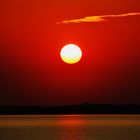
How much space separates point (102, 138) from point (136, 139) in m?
4.29

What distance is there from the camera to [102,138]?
66812 mm

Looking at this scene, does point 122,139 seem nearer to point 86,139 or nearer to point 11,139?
point 86,139

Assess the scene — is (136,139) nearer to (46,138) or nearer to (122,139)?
(122,139)

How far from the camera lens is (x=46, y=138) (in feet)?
221

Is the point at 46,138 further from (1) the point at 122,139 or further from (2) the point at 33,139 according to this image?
(1) the point at 122,139

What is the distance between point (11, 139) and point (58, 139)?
4893 millimetres

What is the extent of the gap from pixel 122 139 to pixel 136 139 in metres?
1.41

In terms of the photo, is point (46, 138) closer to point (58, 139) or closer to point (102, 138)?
point (58, 139)

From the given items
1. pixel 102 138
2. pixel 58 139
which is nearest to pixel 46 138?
pixel 58 139

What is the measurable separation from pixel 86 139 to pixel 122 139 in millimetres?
3714

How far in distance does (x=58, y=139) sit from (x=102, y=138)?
15.3ft

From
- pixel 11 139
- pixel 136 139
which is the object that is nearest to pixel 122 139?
pixel 136 139

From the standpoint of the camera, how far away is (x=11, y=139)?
65688 mm

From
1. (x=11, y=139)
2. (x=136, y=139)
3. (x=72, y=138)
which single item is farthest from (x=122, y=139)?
(x=11, y=139)
